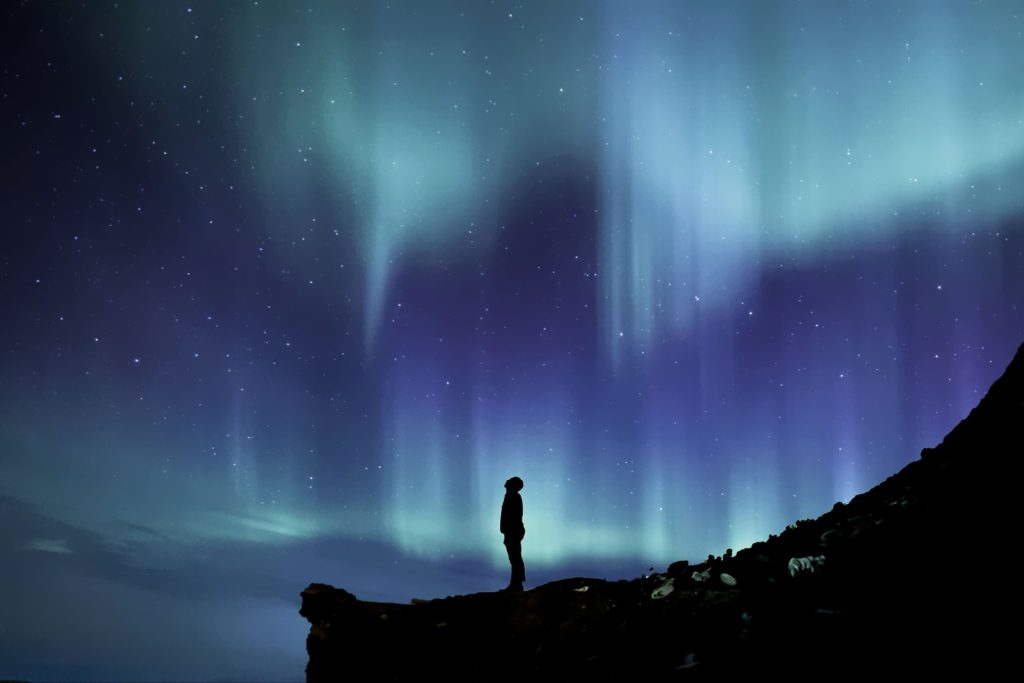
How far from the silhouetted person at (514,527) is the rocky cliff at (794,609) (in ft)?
8.43

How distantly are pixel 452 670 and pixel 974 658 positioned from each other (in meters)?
7.00

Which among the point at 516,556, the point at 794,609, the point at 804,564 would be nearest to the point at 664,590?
the point at 804,564

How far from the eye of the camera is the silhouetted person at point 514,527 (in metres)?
13.5

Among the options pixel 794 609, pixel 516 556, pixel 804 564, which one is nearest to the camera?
pixel 794 609

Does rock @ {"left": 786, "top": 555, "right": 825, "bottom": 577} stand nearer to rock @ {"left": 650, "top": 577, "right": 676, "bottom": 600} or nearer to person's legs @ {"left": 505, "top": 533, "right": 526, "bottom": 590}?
rock @ {"left": 650, "top": 577, "right": 676, "bottom": 600}

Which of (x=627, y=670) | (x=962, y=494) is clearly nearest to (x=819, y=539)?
(x=962, y=494)

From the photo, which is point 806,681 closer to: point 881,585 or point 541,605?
point 881,585

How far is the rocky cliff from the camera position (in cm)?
555

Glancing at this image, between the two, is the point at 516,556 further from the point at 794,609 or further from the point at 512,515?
the point at 794,609

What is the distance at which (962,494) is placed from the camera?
7.42m

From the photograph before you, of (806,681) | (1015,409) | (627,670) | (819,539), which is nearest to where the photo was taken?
(806,681)

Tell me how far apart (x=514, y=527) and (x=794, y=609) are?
7914 millimetres

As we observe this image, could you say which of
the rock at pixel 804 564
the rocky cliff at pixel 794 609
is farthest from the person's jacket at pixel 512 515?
the rock at pixel 804 564

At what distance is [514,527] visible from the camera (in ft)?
45.0
